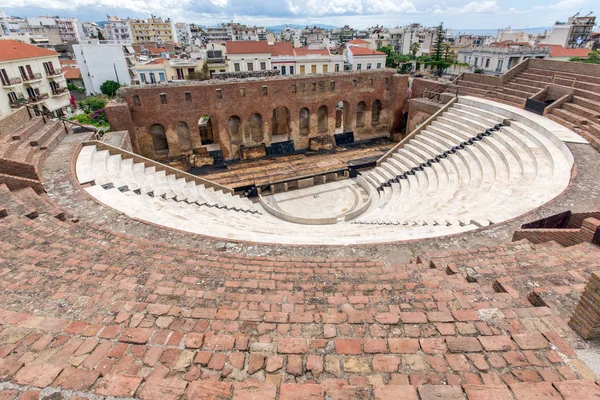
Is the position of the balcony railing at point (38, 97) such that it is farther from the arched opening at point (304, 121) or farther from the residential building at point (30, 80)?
the arched opening at point (304, 121)

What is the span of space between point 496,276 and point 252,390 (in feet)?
14.8

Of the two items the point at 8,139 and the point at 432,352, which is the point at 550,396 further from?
the point at 8,139

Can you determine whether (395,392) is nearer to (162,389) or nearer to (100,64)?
(162,389)

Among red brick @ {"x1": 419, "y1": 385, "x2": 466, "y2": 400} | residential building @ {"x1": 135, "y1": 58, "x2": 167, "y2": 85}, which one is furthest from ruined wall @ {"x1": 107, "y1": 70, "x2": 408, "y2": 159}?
residential building @ {"x1": 135, "y1": 58, "x2": 167, "y2": 85}

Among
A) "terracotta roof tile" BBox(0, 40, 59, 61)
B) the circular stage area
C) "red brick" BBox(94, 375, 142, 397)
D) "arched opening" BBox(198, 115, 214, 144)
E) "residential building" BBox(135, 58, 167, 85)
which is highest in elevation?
"terracotta roof tile" BBox(0, 40, 59, 61)

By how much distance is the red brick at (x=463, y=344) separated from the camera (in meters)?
3.48

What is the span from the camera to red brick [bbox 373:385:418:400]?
2822 millimetres

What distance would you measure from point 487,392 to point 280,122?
2254cm

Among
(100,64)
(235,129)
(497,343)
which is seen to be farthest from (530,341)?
(100,64)

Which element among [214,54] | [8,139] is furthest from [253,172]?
[214,54]

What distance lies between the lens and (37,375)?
9.37 ft

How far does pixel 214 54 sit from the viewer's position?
40500 mm

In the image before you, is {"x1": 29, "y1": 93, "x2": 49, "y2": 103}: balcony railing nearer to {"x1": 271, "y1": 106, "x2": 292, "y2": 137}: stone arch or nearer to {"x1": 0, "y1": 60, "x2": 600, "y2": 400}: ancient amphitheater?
{"x1": 0, "y1": 60, "x2": 600, "y2": 400}: ancient amphitheater

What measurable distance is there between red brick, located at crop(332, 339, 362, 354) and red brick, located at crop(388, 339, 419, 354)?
0.35 meters
